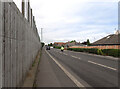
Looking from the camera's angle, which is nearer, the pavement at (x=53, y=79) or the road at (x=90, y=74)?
the pavement at (x=53, y=79)

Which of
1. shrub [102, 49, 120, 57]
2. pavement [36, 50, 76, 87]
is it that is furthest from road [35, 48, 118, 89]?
shrub [102, 49, 120, 57]

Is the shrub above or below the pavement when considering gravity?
above

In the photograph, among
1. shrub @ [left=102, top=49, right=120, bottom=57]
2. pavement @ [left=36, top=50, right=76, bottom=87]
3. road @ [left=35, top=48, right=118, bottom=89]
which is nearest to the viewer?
pavement @ [left=36, top=50, right=76, bottom=87]

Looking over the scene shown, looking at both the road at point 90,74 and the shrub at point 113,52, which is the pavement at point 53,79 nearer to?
the road at point 90,74

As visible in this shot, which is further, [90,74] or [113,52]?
[113,52]

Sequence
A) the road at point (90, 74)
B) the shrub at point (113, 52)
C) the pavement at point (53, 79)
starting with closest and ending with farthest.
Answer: the pavement at point (53, 79)
the road at point (90, 74)
the shrub at point (113, 52)

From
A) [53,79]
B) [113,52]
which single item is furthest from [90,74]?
[113,52]

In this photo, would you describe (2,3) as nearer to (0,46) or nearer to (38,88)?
(0,46)

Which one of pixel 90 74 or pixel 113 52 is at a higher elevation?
pixel 113 52

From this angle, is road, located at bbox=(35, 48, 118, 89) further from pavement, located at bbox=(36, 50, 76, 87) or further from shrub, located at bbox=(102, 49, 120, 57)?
shrub, located at bbox=(102, 49, 120, 57)

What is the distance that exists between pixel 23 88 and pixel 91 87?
2602 millimetres

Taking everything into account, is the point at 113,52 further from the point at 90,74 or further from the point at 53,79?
the point at 53,79

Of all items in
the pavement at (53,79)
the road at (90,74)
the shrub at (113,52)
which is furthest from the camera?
the shrub at (113,52)

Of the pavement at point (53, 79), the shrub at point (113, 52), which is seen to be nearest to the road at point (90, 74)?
the pavement at point (53, 79)
